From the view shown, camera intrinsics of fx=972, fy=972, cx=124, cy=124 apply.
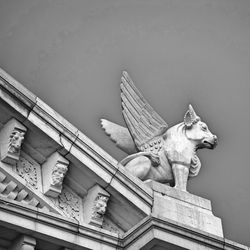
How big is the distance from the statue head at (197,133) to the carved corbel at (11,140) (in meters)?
4.44

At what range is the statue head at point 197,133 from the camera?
22.5 meters

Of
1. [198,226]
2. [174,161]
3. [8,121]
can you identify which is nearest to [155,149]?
[174,161]

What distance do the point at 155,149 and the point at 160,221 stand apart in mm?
3367

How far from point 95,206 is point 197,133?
12.7 ft

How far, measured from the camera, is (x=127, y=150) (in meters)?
23.0

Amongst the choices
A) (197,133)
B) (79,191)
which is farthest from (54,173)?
(197,133)

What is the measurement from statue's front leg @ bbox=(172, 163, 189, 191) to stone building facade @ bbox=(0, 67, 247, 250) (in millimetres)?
750

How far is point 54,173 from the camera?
1986 centimetres

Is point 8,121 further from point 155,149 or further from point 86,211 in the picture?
point 155,149

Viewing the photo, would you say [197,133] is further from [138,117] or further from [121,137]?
[121,137]

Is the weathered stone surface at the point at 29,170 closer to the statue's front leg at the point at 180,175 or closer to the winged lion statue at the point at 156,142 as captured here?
the winged lion statue at the point at 156,142

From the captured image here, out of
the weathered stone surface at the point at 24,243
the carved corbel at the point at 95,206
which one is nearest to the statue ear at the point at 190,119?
the carved corbel at the point at 95,206

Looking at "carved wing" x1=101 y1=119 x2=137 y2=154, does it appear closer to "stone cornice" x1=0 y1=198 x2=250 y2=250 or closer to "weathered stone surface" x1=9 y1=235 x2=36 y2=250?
"stone cornice" x1=0 y1=198 x2=250 y2=250

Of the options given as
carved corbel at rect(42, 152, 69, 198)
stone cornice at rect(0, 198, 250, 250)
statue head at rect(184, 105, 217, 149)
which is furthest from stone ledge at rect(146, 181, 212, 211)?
carved corbel at rect(42, 152, 69, 198)
